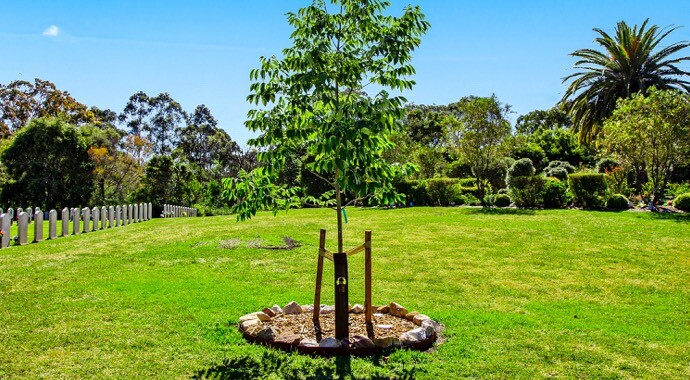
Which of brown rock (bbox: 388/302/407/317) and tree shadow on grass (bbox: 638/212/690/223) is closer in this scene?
brown rock (bbox: 388/302/407/317)

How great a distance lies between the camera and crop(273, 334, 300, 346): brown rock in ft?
19.2

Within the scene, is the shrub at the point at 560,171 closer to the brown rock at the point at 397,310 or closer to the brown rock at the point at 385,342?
the brown rock at the point at 397,310

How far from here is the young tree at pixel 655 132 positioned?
749 inches

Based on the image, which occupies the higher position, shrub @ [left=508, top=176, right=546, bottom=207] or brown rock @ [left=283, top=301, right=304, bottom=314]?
shrub @ [left=508, top=176, right=546, bottom=207]

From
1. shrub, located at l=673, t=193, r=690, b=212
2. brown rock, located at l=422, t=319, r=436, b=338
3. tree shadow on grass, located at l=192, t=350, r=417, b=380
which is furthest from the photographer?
shrub, located at l=673, t=193, r=690, b=212

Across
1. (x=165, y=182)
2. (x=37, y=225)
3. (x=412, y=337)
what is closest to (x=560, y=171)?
(x=165, y=182)

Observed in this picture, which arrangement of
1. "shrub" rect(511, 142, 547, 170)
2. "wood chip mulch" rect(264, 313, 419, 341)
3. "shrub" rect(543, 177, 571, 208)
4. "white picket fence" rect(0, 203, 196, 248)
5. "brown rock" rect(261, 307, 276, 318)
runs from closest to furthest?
1. "wood chip mulch" rect(264, 313, 419, 341)
2. "brown rock" rect(261, 307, 276, 318)
3. "white picket fence" rect(0, 203, 196, 248)
4. "shrub" rect(543, 177, 571, 208)
5. "shrub" rect(511, 142, 547, 170)

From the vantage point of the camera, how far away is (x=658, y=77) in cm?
3297

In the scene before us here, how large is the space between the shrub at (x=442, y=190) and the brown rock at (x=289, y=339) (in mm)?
19033

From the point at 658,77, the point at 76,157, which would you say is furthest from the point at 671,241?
the point at 76,157

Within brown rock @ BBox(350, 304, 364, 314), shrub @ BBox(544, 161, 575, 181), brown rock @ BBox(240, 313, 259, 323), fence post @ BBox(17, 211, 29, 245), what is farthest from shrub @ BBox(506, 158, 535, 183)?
brown rock @ BBox(240, 313, 259, 323)

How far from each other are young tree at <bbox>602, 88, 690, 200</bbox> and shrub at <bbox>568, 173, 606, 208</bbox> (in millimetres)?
1741

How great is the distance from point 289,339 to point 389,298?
2.83m

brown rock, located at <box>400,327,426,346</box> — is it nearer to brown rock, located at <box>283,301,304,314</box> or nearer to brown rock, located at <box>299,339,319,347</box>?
brown rock, located at <box>299,339,319,347</box>
